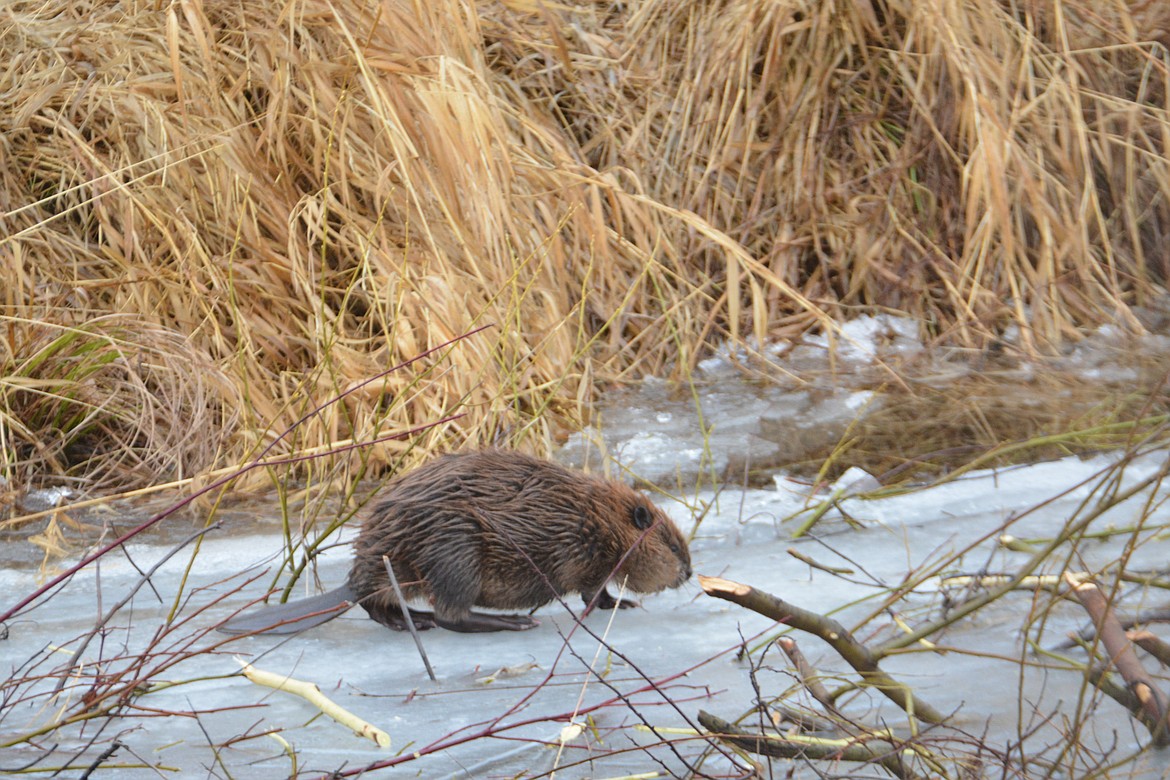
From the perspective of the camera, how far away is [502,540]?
8.43 ft

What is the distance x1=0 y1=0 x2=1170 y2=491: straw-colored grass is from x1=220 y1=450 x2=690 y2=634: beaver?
2.36 feet

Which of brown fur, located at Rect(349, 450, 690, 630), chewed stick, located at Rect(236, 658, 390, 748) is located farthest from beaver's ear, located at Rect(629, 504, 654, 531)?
chewed stick, located at Rect(236, 658, 390, 748)

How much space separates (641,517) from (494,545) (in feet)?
1.06

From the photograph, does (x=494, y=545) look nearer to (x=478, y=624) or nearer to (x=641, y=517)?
(x=478, y=624)

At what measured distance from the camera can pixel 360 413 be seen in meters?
3.65

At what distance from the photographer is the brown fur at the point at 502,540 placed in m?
2.52

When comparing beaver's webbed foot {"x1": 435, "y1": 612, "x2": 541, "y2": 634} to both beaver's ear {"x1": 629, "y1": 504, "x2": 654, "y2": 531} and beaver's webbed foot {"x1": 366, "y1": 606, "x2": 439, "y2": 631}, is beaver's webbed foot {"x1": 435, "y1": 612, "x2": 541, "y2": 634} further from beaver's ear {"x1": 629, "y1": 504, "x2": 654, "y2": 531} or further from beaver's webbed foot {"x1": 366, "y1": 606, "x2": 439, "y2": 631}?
beaver's ear {"x1": 629, "y1": 504, "x2": 654, "y2": 531}

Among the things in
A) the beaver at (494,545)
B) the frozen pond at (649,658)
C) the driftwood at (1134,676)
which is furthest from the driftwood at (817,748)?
the beaver at (494,545)

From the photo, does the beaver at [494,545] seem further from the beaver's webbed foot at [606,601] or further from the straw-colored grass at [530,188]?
the straw-colored grass at [530,188]

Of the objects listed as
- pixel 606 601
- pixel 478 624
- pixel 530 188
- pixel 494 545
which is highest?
pixel 530 188

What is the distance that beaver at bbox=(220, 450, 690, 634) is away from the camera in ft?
8.25

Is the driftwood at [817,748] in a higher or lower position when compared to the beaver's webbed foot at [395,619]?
higher

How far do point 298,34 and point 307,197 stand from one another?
2.45 ft

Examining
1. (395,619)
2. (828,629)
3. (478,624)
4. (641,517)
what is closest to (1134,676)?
(828,629)
